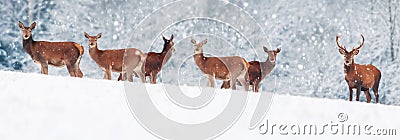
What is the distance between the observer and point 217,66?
19.8 ft

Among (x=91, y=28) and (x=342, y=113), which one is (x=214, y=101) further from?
(x=91, y=28)

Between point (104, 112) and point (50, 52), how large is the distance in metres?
1.80

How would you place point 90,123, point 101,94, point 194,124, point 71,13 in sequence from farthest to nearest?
point 71,13 < point 101,94 < point 194,124 < point 90,123

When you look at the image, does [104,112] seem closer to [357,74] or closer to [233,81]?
[233,81]

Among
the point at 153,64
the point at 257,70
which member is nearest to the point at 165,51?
the point at 153,64

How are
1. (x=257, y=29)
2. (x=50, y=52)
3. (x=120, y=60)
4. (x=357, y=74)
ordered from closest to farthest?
(x=120, y=60) → (x=50, y=52) → (x=357, y=74) → (x=257, y=29)

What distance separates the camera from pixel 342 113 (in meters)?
5.38

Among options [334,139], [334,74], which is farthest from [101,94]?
[334,74]

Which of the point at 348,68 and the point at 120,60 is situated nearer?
the point at 120,60

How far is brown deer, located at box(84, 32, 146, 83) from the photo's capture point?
602 centimetres

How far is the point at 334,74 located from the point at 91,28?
13.2ft

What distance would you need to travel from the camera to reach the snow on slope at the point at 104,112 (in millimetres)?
4285

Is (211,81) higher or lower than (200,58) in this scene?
lower

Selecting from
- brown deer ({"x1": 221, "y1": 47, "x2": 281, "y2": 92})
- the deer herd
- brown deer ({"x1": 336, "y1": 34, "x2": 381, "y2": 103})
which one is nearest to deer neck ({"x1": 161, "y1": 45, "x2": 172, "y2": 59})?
the deer herd
